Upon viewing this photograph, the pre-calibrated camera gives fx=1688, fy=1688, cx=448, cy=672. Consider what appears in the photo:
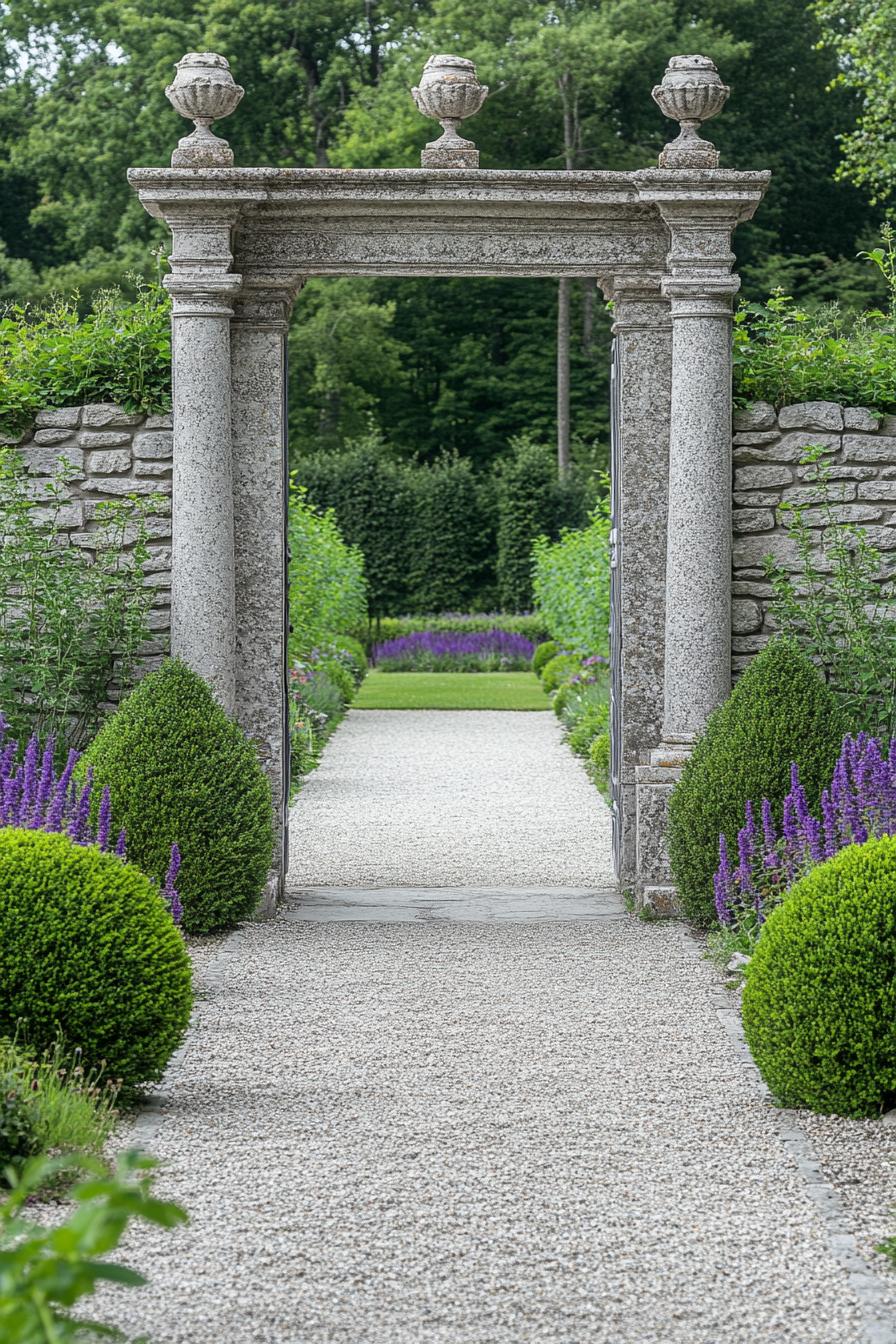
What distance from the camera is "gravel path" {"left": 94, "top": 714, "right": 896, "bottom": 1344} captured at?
9.28 ft

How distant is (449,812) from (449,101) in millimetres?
4540

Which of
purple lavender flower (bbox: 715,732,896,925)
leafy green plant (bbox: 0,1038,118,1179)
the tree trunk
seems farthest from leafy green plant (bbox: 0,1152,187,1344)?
the tree trunk

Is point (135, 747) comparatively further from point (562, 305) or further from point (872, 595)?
point (562, 305)

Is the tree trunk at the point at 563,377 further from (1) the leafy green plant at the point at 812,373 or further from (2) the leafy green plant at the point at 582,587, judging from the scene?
(1) the leafy green plant at the point at 812,373

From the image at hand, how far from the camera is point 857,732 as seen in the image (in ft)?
21.2

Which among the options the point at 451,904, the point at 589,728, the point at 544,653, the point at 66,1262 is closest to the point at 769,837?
the point at 451,904

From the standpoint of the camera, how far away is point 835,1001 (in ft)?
13.0

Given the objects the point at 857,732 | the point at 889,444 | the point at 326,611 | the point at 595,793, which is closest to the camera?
the point at 857,732

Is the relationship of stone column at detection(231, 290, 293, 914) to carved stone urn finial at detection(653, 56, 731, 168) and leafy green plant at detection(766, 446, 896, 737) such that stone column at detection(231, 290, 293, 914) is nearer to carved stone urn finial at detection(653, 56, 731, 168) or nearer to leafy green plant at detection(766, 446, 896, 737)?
carved stone urn finial at detection(653, 56, 731, 168)

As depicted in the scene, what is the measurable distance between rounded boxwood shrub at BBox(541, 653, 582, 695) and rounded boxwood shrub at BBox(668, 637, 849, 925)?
9.44 m

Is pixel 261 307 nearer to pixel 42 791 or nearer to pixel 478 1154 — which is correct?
pixel 42 791

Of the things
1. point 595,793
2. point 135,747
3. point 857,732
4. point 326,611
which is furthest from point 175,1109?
point 326,611

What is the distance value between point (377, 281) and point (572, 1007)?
25.4 m

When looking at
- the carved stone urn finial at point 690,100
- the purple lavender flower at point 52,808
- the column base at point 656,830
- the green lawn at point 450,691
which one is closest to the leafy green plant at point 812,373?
the carved stone urn finial at point 690,100
